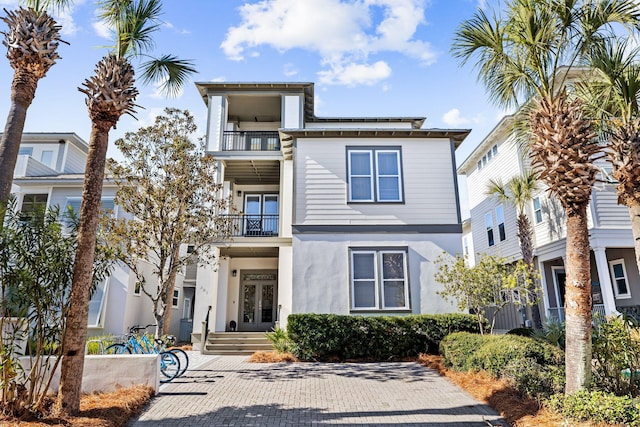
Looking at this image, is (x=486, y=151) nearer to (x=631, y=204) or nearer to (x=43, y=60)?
(x=631, y=204)

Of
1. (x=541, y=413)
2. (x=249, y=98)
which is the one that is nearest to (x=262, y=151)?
(x=249, y=98)

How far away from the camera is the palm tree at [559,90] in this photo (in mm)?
6103

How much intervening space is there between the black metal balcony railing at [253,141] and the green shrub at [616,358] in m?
13.9

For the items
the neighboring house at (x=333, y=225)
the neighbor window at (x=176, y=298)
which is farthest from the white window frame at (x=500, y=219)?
the neighbor window at (x=176, y=298)

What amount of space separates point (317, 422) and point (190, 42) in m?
8.77

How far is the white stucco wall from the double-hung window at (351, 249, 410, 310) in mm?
213

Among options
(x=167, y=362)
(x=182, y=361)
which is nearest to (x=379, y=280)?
(x=182, y=361)

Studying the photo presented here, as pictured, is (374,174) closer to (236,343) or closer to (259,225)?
(259,225)

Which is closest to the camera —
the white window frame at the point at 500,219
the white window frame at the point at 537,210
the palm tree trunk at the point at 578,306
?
the palm tree trunk at the point at 578,306

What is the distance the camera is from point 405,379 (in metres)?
9.37

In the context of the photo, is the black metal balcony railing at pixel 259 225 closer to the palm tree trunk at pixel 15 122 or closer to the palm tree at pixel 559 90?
the palm tree trunk at pixel 15 122

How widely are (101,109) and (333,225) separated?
338 inches

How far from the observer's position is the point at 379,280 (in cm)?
1359

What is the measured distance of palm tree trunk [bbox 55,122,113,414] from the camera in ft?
19.8
